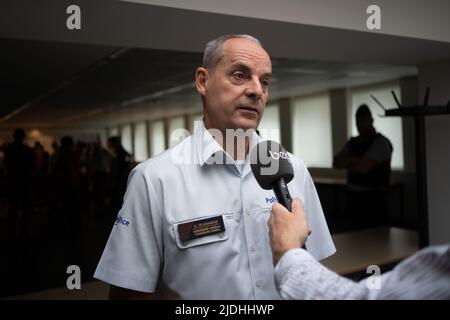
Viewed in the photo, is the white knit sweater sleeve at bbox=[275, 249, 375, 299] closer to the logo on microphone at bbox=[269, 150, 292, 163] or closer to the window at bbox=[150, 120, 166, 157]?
the logo on microphone at bbox=[269, 150, 292, 163]

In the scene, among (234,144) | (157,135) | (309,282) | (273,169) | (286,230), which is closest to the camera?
(309,282)

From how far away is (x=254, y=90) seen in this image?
3.61ft

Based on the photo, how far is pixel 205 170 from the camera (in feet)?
3.70

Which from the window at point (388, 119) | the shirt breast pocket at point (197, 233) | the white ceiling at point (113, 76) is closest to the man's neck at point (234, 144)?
the shirt breast pocket at point (197, 233)

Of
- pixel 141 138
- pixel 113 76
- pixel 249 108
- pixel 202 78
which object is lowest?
pixel 249 108

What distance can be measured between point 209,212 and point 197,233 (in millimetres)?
74

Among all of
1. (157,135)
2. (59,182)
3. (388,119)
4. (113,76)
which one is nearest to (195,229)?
(113,76)

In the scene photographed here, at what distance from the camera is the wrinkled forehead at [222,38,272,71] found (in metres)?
1.10

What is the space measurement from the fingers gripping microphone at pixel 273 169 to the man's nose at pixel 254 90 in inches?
6.4

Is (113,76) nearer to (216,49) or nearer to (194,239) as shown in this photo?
(216,49)

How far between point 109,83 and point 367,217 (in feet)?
12.6

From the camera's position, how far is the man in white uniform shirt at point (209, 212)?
1024 mm
